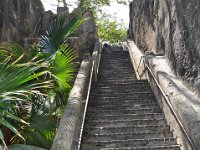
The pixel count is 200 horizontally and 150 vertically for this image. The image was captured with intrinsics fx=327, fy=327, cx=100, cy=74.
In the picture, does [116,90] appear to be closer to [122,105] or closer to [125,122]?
[122,105]

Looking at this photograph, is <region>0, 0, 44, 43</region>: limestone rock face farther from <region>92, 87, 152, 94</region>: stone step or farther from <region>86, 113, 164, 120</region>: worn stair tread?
<region>86, 113, 164, 120</region>: worn stair tread

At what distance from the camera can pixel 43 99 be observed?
5547 mm

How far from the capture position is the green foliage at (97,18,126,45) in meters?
29.2

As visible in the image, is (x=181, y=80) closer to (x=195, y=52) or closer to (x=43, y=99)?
(x=195, y=52)

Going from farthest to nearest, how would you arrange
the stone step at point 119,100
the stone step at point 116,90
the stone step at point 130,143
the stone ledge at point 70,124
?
the stone step at point 116,90
the stone step at point 119,100
the stone step at point 130,143
the stone ledge at point 70,124

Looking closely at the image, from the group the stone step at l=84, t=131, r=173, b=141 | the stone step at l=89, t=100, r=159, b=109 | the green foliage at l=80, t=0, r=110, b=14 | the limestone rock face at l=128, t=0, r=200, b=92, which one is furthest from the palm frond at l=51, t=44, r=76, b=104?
the green foliage at l=80, t=0, r=110, b=14

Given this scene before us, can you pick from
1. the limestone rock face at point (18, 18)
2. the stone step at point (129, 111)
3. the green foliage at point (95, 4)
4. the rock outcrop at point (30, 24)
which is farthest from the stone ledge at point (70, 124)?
the green foliage at point (95, 4)

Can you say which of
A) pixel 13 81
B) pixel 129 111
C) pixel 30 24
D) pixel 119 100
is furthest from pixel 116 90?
pixel 30 24

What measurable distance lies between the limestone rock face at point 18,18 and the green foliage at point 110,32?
9655 mm

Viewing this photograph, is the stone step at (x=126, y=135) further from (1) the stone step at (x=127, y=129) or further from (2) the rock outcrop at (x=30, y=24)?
(2) the rock outcrop at (x=30, y=24)

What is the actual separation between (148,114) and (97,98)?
1.65m

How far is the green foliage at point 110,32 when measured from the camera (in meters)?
29.2

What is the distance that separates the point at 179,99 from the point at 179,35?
2388 millimetres

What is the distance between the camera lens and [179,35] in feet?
27.1
